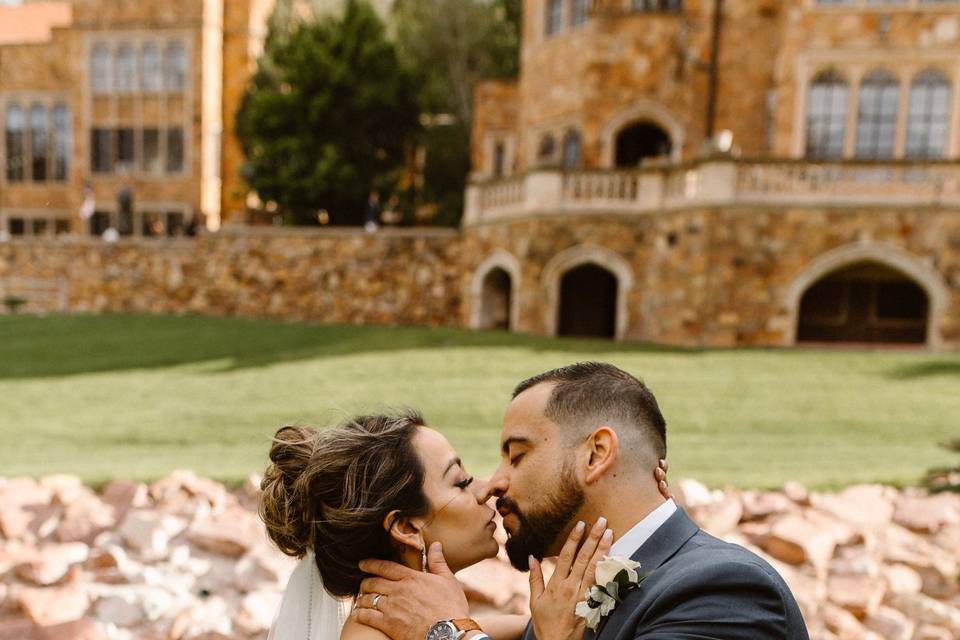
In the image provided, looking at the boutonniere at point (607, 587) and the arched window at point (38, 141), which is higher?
the arched window at point (38, 141)

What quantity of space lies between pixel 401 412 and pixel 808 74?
21.1m

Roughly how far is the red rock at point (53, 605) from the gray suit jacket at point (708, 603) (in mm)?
4110

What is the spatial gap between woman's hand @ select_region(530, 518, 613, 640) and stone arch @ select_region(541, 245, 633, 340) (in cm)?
1860

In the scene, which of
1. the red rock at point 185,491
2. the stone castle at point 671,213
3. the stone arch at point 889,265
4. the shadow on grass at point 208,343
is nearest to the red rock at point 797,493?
the red rock at point 185,491

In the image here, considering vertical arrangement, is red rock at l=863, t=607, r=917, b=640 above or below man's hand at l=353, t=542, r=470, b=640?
below

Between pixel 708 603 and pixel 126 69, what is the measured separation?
40449 mm

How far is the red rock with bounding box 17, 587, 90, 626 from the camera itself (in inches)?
201

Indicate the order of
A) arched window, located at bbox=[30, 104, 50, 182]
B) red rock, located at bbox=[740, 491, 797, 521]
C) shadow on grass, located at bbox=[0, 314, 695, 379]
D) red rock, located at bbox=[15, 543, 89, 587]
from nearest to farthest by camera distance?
red rock, located at bbox=[15, 543, 89, 587] < red rock, located at bbox=[740, 491, 797, 521] < shadow on grass, located at bbox=[0, 314, 695, 379] < arched window, located at bbox=[30, 104, 50, 182]

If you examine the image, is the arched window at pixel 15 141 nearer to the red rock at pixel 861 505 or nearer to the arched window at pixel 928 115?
the arched window at pixel 928 115

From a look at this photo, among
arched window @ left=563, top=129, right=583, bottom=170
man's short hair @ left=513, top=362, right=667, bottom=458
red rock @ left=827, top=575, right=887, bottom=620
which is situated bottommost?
red rock @ left=827, top=575, right=887, bottom=620

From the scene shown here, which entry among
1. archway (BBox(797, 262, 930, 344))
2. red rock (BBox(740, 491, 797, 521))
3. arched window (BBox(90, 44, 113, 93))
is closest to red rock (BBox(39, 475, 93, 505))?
red rock (BBox(740, 491, 797, 521))

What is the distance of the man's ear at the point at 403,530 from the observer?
8.99 feet

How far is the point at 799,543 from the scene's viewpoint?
6.11 metres

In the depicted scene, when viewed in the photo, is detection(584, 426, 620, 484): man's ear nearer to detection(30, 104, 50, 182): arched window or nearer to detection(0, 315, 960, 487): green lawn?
detection(0, 315, 960, 487): green lawn
